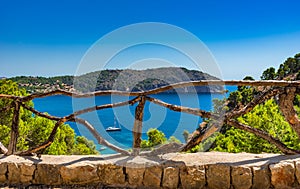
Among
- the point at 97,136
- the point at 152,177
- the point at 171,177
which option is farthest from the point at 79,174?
the point at 171,177

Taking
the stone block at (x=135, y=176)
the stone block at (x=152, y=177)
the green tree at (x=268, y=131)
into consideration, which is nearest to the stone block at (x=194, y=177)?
the stone block at (x=152, y=177)

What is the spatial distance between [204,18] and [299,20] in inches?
491

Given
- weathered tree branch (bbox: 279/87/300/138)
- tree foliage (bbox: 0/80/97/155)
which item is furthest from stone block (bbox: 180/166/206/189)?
tree foliage (bbox: 0/80/97/155)

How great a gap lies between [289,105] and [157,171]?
1042mm

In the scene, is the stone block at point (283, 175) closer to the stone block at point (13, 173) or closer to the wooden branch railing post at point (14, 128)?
the stone block at point (13, 173)

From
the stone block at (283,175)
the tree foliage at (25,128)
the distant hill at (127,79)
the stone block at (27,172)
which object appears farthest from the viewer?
the tree foliage at (25,128)

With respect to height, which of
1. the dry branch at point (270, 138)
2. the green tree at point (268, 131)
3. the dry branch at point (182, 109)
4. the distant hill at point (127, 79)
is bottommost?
the green tree at point (268, 131)

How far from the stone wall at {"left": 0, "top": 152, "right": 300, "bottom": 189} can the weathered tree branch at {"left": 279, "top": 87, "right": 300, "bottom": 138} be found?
0.24 metres

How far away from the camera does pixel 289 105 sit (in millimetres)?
2053

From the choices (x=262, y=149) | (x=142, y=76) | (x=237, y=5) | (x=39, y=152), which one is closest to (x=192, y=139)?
(x=142, y=76)

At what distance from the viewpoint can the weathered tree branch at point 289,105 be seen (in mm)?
2023

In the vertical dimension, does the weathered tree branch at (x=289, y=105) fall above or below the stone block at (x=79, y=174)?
above

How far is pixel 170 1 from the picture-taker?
2925 centimetres

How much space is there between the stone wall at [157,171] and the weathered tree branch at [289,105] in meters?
0.24
